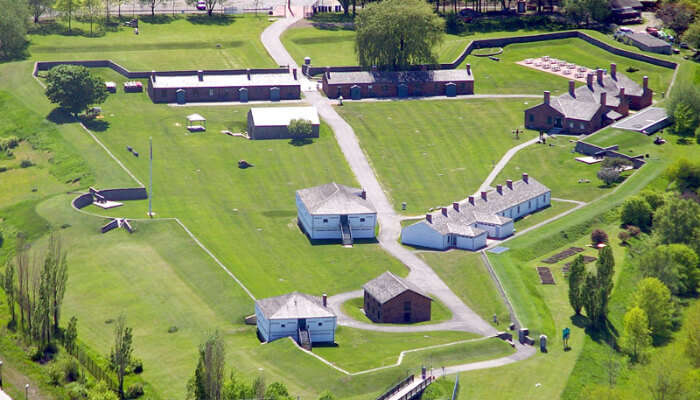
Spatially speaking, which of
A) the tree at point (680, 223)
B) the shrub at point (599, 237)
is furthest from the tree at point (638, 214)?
the shrub at point (599, 237)

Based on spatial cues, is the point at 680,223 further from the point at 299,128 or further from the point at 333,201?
the point at 299,128

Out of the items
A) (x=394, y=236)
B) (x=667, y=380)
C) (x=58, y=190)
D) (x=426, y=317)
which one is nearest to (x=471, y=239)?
(x=394, y=236)

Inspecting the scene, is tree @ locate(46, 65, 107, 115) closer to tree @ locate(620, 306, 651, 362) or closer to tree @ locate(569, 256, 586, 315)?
tree @ locate(569, 256, 586, 315)

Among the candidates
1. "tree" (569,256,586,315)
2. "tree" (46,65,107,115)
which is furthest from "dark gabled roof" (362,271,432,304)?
"tree" (46,65,107,115)

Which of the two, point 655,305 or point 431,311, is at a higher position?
point 655,305

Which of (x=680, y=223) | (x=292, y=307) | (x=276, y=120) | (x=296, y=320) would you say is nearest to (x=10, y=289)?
(x=292, y=307)

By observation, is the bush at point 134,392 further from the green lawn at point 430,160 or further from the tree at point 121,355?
the green lawn at point 430,160
